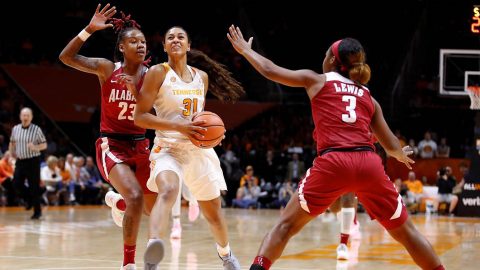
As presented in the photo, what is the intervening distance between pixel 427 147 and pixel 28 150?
11163 mm

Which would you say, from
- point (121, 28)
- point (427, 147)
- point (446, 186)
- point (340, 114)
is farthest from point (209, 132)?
point (427, 147)

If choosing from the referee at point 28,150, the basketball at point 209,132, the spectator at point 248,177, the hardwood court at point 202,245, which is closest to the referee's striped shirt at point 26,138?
the referee at point 28,150

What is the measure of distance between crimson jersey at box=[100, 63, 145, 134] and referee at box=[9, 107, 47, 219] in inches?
278

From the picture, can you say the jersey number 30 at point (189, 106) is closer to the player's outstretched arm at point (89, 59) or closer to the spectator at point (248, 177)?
the player's outstretched arm at point (89, 59)

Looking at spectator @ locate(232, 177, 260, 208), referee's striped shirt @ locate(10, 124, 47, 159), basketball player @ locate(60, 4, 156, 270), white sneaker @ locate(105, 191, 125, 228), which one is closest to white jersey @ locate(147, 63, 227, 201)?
basketball player @ locate(60, 4, 156, 270)

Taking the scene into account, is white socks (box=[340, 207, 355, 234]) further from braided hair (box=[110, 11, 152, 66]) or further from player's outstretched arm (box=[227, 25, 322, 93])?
player's outstretched arm (box=[227, 25, 322, 93])

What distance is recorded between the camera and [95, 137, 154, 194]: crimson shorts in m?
7.02

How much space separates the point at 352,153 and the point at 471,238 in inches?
295

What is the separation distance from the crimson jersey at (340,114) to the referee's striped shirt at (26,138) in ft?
29.8

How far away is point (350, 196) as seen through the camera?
384 inches

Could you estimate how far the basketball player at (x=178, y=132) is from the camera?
6.36 metres

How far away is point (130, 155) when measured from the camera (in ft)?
23.2

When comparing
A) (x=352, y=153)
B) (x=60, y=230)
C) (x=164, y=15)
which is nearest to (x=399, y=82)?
(x=164, y=15)

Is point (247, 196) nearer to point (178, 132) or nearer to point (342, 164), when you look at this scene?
point (178, 132)
